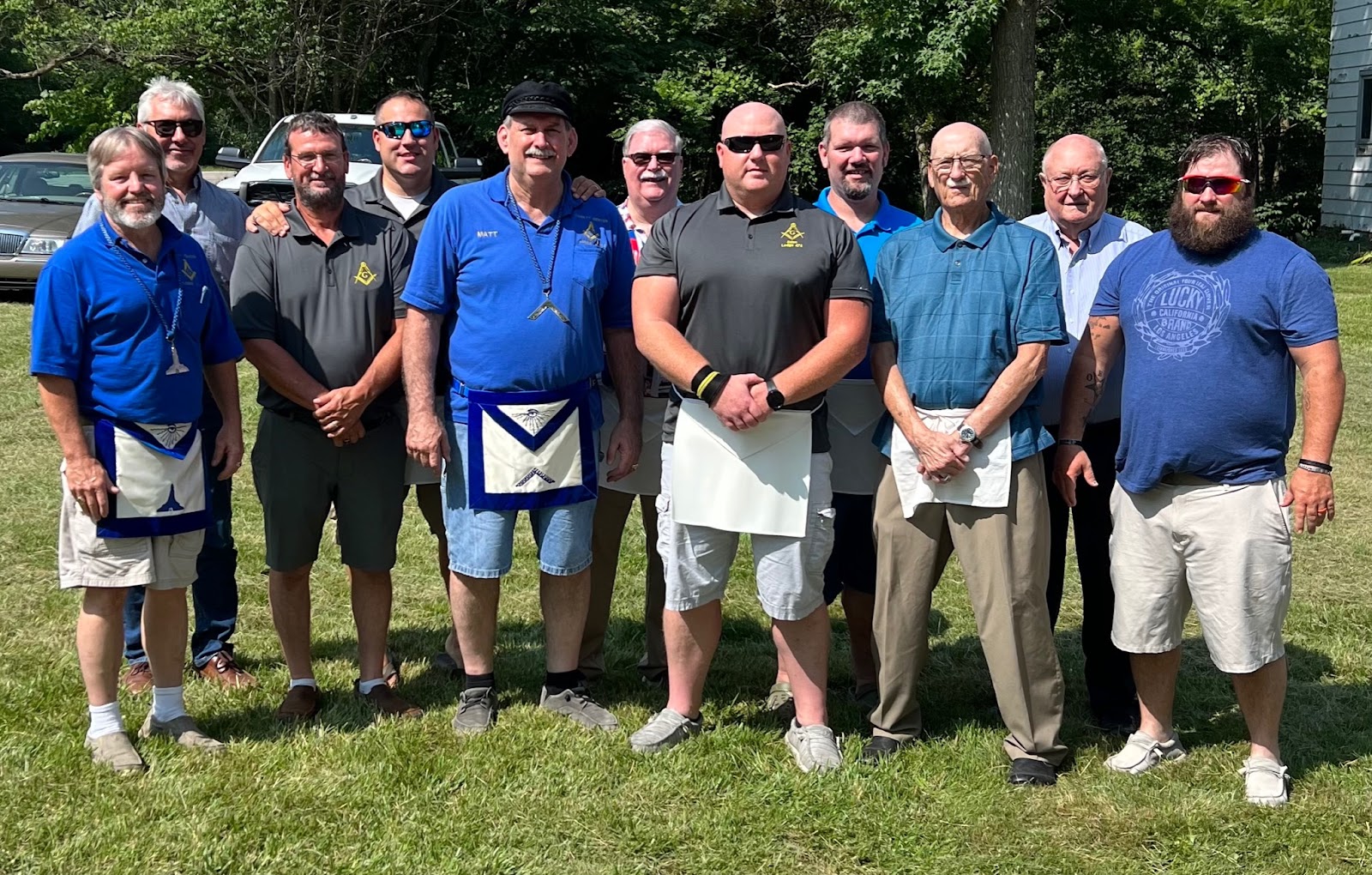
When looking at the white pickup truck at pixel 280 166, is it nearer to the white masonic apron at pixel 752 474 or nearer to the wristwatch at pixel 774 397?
the white masonic apron at pixel 752 474

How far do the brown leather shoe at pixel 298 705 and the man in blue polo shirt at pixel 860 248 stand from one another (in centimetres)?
164

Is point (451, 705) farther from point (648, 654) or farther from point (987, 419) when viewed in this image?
point (987, 419)

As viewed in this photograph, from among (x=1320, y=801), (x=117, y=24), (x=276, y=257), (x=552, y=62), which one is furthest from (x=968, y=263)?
(x=552, y=62)

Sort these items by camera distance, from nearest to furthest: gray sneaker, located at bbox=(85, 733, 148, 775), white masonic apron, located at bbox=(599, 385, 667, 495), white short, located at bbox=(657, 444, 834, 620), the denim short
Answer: gray sneaker, located at bbox=(85, 733, 148, 775) < white short, located at bbox=(657, 444, 834, 620) < the denim short < white masonic apron, located at bbox=(599, 385, 667, 495)

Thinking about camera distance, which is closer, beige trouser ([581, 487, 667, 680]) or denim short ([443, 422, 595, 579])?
denim short ([443, 422, 595, 579])

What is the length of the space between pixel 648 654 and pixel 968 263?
2.07m

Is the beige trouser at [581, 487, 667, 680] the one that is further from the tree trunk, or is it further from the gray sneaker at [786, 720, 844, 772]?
the tree trunk

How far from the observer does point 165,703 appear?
13.9ft

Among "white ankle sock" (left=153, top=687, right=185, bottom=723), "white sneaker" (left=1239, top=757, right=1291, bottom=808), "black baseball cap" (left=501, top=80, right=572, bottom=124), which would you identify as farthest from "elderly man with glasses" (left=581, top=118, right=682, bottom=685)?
"white sneaker" (left=1239, top=757, right=1291, bottom=808)

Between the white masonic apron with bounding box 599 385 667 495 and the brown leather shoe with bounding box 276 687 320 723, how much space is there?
127 cm

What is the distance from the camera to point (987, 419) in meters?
3.93

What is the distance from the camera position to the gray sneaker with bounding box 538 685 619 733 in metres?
4.49

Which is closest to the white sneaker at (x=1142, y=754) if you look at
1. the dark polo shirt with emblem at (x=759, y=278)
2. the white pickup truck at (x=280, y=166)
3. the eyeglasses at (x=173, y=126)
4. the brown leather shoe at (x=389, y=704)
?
the dark polo shirt with emblem at (x=759, y=278)

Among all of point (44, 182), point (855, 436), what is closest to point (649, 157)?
point (855, 436)
